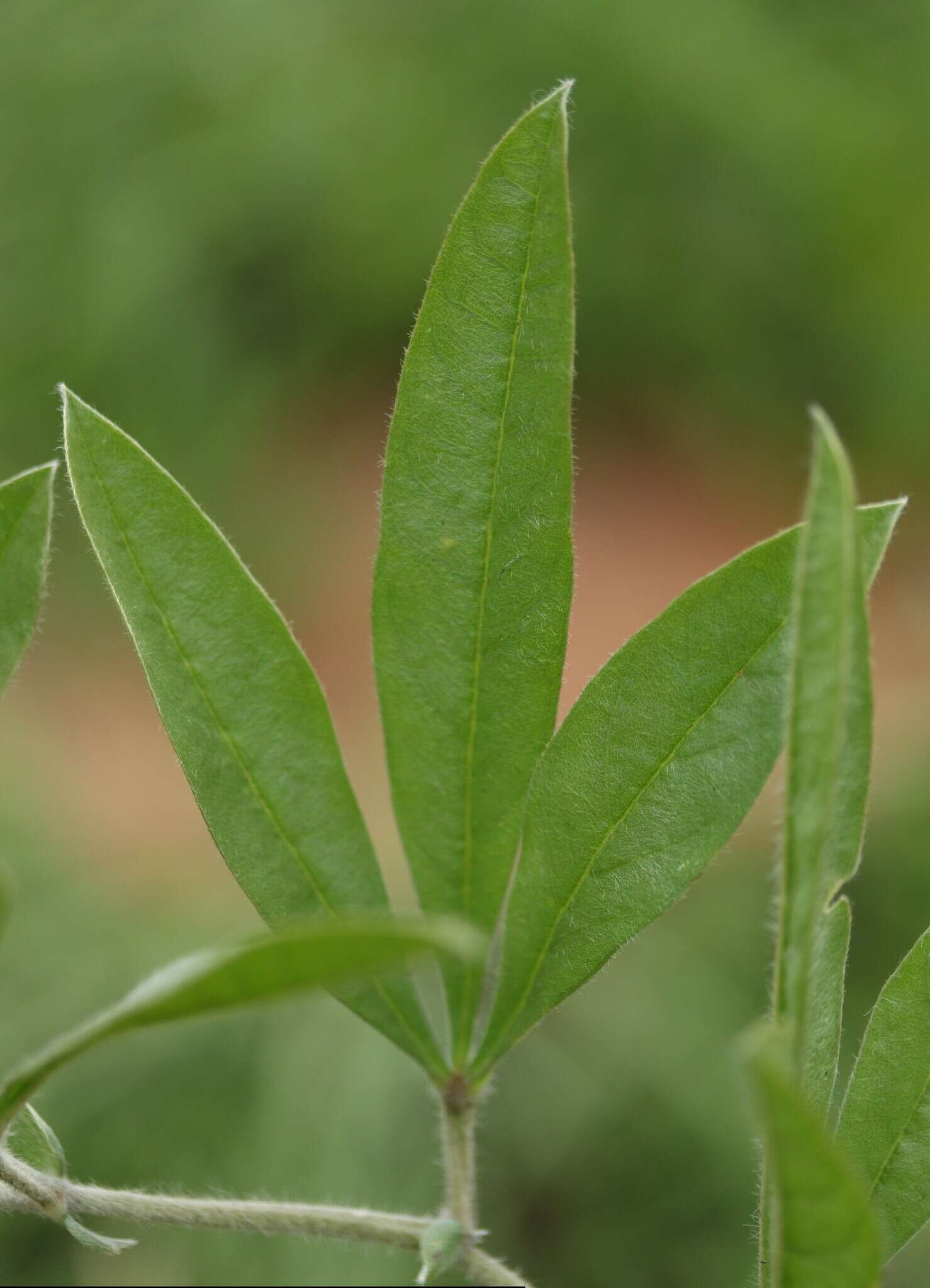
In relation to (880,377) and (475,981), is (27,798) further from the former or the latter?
(880,377)

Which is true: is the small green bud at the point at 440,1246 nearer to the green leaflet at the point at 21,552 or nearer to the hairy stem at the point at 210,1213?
the hairy stem at the point at 210,1213

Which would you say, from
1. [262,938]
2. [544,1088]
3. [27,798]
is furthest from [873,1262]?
[27,798]

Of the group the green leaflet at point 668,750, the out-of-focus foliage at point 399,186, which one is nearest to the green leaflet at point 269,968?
the green leaflet at point 668,750

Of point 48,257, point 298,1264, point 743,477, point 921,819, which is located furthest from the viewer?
point 743,477

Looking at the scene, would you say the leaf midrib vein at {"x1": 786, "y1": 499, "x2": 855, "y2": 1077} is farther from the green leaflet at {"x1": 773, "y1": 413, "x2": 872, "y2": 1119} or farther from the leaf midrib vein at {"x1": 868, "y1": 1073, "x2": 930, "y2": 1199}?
the leaf midrib vein at {"x1": 868, "y1": 1073, "x2": 930, "y2": 1199}

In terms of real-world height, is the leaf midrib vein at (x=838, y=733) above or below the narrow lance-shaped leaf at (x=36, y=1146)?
above

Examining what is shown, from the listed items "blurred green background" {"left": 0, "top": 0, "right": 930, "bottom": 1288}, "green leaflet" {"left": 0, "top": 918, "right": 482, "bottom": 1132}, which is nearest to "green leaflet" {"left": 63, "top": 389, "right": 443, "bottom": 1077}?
"green leaflet" {"left": 0, "top": 918, "right": 482, "bottom": 1132}
